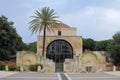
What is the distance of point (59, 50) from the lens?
89500 mm

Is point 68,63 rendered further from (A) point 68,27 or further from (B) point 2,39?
(A) point 68,27

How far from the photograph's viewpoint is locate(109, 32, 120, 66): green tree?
7456cm

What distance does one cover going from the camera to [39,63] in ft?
224

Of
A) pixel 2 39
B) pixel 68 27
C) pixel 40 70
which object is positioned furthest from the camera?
pixel 68 27

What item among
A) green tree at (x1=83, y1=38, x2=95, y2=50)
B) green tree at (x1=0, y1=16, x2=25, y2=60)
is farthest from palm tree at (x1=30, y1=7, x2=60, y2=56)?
green tree at (x1=83, y1=38, x2=95, y2=50)

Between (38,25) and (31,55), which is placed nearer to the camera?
(31,55)

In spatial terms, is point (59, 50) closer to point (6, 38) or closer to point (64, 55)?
point (64, 55)

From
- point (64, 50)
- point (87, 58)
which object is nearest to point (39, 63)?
point (87, 58)

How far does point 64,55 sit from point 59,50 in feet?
5.76

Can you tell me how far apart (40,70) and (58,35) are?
2506cm

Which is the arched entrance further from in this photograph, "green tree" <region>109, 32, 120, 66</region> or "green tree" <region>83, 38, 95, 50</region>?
"green tree" <region>83, 38, 95, 50</region>

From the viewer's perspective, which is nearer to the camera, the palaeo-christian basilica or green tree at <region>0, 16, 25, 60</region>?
the palaeo-christian basilica

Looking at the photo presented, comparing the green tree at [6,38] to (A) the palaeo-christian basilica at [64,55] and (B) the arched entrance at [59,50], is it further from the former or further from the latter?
(B) the arched entrance at [59,50]

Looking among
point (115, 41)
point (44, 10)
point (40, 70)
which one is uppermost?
point (44, 10)
